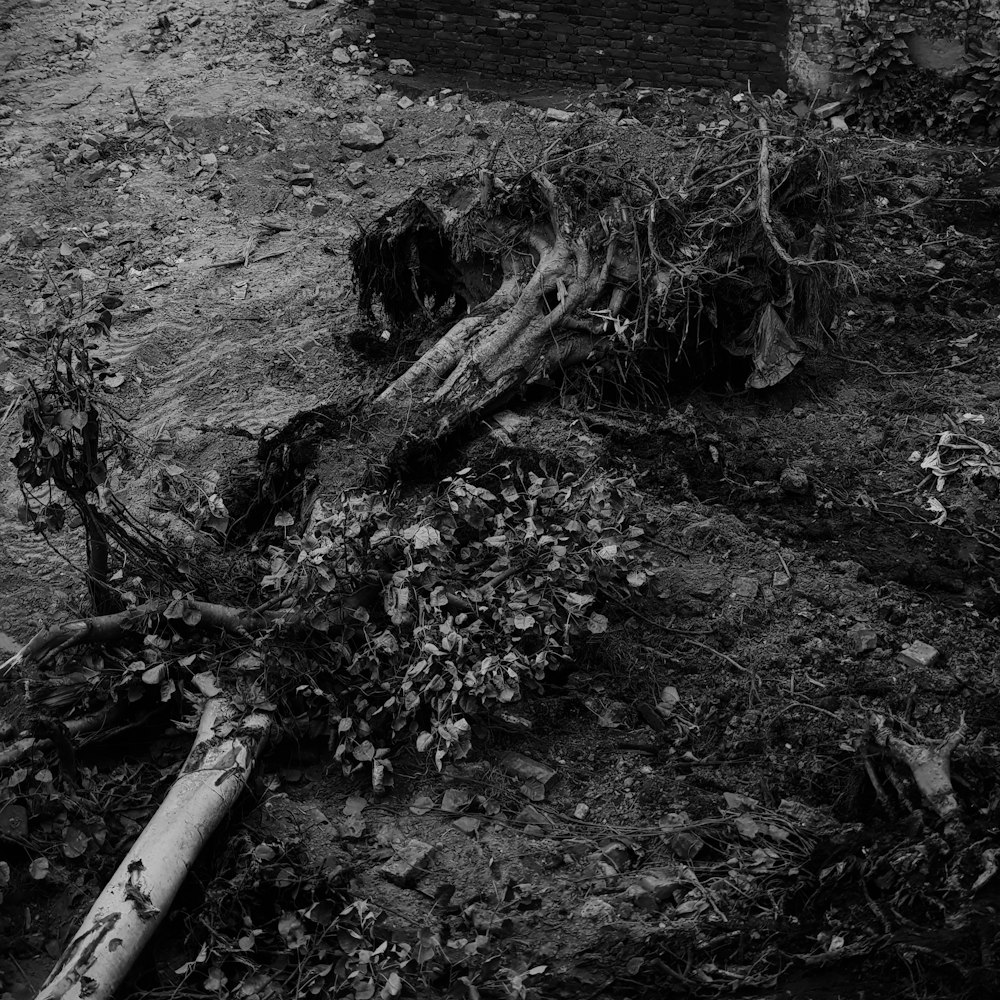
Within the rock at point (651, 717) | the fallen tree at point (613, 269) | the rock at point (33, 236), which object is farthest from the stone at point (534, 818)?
the rock at point (33, 236)

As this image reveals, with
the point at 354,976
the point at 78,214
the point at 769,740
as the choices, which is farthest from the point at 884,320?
the point at 78,214

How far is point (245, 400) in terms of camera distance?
Result: 5.71 metres

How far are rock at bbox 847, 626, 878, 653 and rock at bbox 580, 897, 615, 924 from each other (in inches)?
54.9

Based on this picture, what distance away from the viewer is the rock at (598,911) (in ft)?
11.0

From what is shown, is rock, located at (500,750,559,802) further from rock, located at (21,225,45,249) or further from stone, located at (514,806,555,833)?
rock, located at (21,225,45,249)

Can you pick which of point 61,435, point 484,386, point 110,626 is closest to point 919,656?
point 484,386

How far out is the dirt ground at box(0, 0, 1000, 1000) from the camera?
10.9 feet

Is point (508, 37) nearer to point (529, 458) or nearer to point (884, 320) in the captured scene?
point (884, 320)

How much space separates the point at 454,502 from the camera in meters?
4.39

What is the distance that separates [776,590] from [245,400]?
2.91 m

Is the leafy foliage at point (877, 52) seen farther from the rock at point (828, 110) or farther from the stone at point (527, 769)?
the stone at point (527, 769)

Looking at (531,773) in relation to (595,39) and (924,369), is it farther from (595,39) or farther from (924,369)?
(595,39)

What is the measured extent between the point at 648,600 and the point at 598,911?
136cm

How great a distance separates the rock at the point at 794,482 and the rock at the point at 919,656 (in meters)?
0.98
